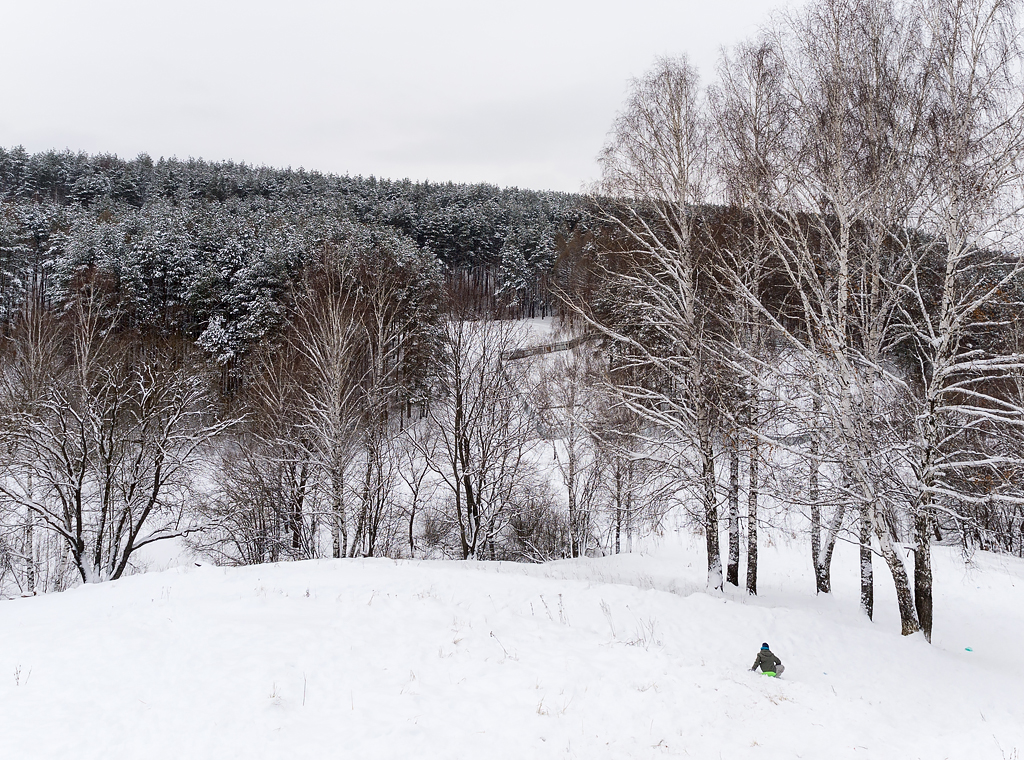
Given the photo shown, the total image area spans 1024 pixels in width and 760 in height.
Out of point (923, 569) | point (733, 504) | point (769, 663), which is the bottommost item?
point (769, 663)

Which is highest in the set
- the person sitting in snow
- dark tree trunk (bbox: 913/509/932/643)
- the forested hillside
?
the forested hillside

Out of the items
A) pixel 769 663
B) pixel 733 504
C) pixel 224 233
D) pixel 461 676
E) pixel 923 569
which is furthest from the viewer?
pixel 224 233

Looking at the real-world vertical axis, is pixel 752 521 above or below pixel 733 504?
below

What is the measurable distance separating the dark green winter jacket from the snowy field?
220mm

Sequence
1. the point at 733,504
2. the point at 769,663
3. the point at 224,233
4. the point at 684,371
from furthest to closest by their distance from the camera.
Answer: the point at 224,233 < the point at 684,371 < the point at 733,504 < the point at 769,663

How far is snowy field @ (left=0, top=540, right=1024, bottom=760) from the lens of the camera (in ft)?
17.2

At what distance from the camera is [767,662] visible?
275 inches

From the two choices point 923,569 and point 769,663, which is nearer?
point 769,663

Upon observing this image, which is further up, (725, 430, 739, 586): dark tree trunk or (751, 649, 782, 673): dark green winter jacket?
(725, 430, 739, 586): dark tree trunk

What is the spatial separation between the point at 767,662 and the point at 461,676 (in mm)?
4217

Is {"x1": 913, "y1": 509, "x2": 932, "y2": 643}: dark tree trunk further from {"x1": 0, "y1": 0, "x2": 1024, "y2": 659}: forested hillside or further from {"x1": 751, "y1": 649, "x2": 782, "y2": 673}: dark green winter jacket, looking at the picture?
{"x1": 751, "y1": 649, "x2": 782, "y2": 673}: dark green winter jacket

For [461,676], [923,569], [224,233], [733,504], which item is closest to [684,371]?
[733,504]

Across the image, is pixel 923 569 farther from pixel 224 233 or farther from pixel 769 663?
pixel 224 233

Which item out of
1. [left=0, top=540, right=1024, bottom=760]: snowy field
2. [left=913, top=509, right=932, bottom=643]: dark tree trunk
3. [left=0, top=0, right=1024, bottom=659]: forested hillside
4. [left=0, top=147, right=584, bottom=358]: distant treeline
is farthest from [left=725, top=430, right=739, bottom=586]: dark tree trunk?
[left=0, top=147, right=584, bottom=358]: distant treeline
